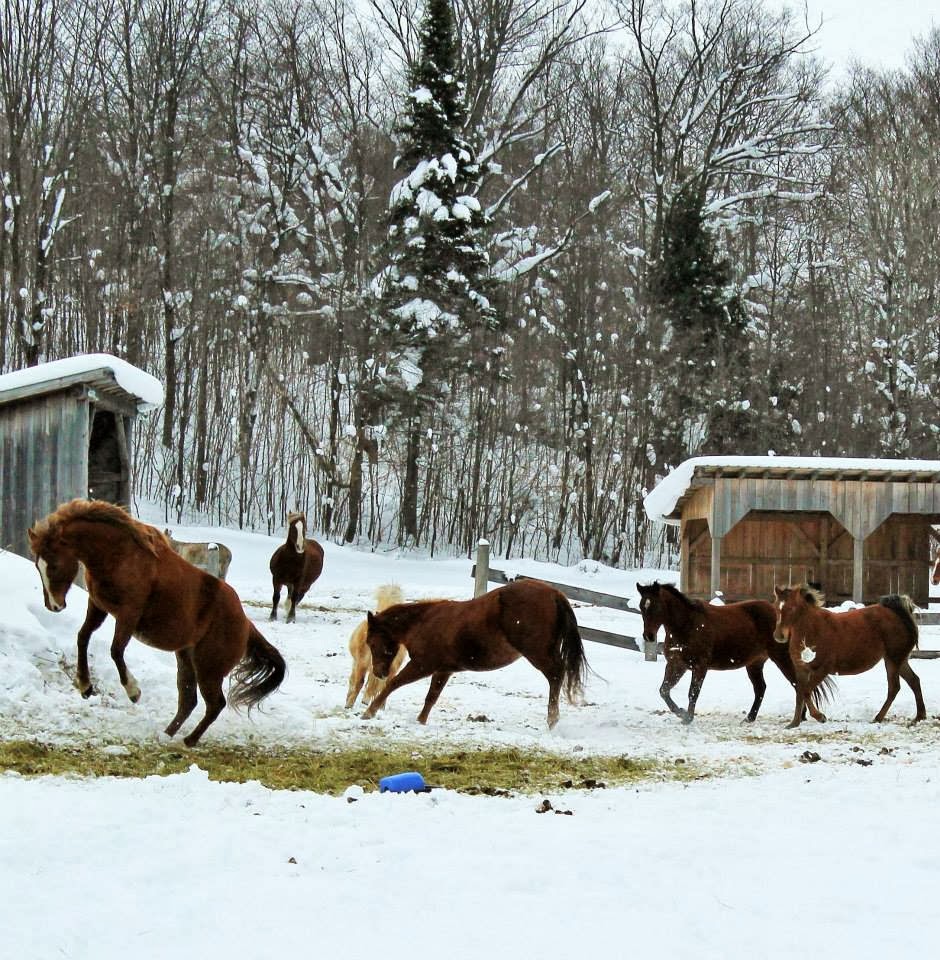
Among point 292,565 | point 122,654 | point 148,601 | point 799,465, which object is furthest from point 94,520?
point 799,465

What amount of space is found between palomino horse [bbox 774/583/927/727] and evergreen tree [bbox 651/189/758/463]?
2366 cm

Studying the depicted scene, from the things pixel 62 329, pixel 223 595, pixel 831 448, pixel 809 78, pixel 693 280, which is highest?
pixel 809 78

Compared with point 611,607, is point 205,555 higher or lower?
higher

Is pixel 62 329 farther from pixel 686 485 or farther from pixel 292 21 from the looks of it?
pixel 686 485

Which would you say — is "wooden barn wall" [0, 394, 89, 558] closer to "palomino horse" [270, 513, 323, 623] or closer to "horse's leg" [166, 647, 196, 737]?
"palomino horse" [270, 513, 323, 623]

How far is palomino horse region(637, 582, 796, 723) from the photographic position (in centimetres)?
955

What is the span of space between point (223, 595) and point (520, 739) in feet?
7.90

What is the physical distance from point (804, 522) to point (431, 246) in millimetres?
11829

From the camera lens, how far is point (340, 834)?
495 cm

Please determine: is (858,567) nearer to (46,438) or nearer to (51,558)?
(46,438)

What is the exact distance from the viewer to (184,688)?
7621 mm

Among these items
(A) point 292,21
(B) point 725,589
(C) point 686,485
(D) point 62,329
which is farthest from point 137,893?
(A) point 292,21

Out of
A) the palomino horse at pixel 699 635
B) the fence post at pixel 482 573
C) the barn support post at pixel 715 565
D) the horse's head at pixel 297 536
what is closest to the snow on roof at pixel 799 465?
the barn support post at pixel 715 565

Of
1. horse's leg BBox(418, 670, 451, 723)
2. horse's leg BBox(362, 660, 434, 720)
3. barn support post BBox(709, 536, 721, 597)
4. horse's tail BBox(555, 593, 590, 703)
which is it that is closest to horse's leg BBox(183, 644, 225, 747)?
horse's leg BBox(362, 660, 434, 720)
